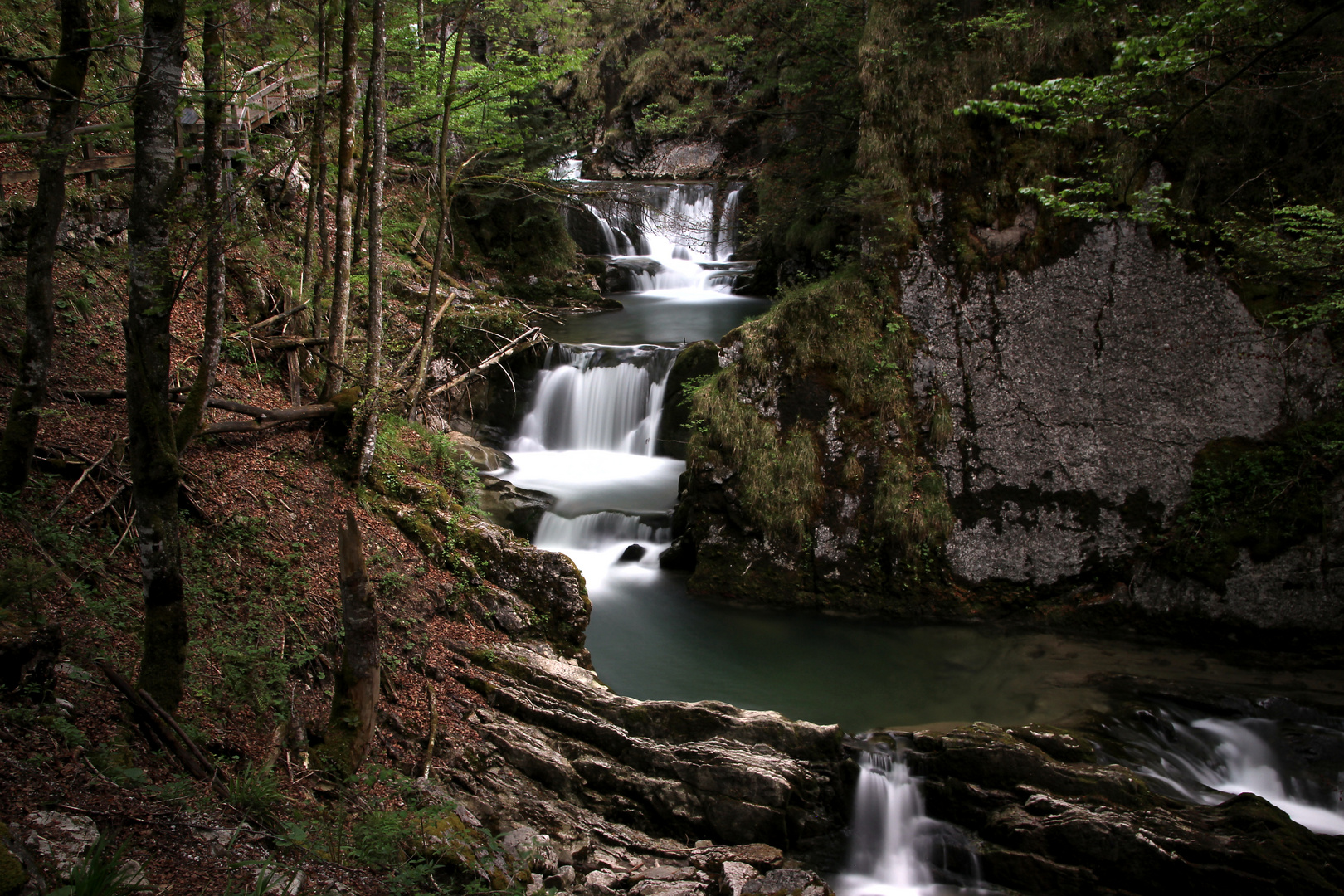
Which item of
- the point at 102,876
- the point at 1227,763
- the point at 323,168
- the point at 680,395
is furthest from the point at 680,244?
the point at 102,876

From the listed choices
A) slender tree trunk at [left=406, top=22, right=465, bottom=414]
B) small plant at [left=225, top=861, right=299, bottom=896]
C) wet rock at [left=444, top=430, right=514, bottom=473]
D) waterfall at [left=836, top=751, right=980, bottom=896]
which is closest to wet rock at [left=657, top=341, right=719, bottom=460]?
wet rock at [left=444, top=430, right=514, bottom=473]

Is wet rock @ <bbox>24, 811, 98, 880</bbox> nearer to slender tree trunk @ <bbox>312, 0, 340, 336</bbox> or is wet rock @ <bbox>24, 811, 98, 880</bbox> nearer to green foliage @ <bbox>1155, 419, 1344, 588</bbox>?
slender tree trunk @ <bbox>312, 0, 340, 336</bbox>

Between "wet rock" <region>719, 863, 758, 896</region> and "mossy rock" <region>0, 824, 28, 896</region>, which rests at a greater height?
"mossy rock" <region>0, 824, 28, 896</region>

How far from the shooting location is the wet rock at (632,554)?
11.2 metres

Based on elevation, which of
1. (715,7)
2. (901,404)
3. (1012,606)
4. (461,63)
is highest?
(715,7)

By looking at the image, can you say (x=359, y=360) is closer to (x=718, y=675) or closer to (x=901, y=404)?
(x=718, y=675)

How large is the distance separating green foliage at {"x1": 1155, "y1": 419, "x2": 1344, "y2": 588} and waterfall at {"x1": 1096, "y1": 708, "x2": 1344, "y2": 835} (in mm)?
2369

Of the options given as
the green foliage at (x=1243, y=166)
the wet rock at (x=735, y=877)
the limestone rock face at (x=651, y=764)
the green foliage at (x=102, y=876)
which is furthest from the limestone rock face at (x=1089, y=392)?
the green foliage at (x=102, y=876)

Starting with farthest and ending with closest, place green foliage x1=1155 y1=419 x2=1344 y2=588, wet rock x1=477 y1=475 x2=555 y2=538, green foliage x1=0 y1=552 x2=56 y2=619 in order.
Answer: wet rock x1=477 y1=475 x2=555 y2=538
green foliage x1=1155 y1=419 x2=1344 y2=588
green foliage x1=0 y1=552 x2=56 y2=619

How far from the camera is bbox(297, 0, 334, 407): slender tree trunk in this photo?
7.34 metres

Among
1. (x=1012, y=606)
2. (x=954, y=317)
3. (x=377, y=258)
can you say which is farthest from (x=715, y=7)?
(x=1012, y=606)

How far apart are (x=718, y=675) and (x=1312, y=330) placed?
862cm

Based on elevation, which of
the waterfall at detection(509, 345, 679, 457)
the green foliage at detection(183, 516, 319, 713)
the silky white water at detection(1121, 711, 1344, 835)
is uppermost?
the waterfall at detection(509, 345, 679, 457)

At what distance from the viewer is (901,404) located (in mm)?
10539
